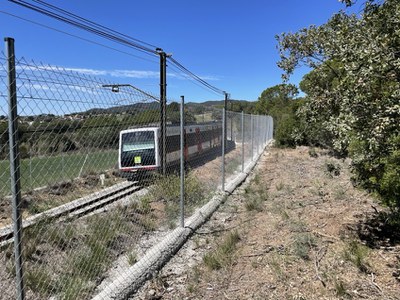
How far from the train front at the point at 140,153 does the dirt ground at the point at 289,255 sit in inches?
183

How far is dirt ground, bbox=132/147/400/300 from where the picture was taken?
14.1ft

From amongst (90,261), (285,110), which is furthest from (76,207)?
(285,110)

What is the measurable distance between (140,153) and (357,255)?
379 inches

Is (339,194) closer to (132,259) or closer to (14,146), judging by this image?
(132,259)

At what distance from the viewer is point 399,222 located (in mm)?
5531

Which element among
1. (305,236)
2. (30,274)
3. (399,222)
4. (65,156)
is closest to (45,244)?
(30,274)

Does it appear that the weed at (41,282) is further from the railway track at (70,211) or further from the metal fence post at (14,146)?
the metal fence post at (14,146)

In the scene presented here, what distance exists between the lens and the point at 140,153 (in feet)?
44.2

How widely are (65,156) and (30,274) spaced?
4.84 feet

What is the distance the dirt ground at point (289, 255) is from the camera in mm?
4297

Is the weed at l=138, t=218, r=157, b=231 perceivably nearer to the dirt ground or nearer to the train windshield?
the dirt ground

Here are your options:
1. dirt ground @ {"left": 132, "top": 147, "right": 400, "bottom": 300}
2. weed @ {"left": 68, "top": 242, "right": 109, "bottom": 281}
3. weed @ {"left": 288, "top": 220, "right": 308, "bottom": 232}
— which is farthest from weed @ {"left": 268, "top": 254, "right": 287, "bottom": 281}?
weed @ {"left": 68, "top": 242, "right": 109, "bottom": 281}

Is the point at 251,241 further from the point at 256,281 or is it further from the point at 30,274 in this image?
the point at 30,274

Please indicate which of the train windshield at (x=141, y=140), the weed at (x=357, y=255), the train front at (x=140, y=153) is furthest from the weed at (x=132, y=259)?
the train windshield at (x=141, y=140)
